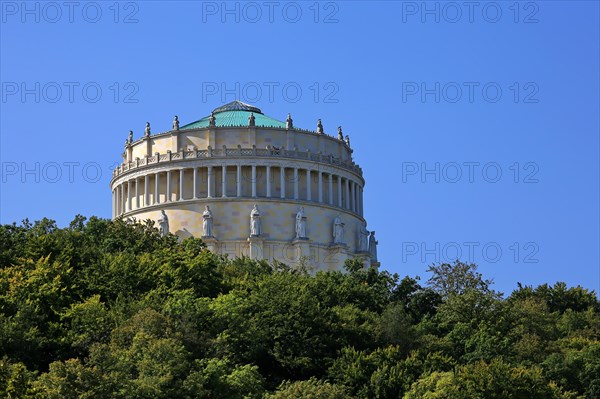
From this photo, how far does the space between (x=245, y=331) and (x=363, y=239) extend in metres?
41.8

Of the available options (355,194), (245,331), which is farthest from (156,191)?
(245,331)

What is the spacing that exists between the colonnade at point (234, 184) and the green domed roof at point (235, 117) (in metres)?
3.82

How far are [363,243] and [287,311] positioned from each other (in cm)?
3856

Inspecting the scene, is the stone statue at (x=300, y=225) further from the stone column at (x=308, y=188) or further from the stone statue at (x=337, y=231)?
the stone statue at (x=337, y=231)

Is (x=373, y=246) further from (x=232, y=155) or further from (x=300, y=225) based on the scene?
(x=232, y=155)

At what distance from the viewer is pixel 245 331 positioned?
6950 cm

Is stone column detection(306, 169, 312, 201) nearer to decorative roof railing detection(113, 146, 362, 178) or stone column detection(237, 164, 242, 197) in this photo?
decorative roof railing detection(113, 146, 362, 178)

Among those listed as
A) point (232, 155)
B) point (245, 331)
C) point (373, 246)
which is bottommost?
point (245, 331)

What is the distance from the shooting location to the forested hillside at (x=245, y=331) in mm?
61188

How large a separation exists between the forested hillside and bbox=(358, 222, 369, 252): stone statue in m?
20.5

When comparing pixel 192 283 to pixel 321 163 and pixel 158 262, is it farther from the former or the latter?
pixel 321 163

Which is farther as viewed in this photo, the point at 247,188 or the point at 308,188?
the point at 308,188

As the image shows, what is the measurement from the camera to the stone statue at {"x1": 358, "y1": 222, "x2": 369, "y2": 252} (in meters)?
110

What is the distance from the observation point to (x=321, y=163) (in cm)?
10694
